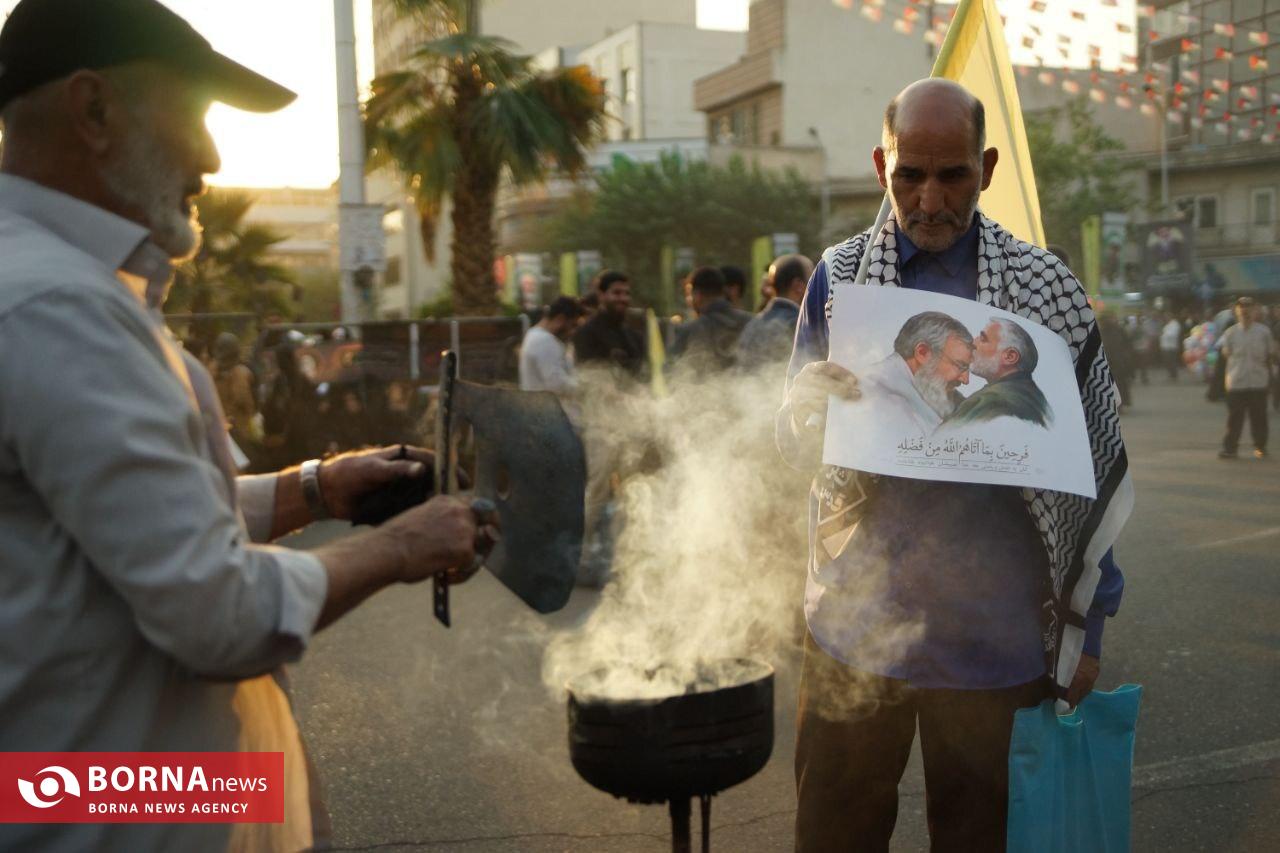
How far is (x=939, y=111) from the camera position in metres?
2.28

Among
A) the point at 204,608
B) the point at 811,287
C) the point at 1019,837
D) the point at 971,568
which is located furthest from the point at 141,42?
the point at 1019,837

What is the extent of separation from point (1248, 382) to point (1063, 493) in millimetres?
13039

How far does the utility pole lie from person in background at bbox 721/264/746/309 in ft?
19.1

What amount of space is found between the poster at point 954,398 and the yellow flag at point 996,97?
60 cm

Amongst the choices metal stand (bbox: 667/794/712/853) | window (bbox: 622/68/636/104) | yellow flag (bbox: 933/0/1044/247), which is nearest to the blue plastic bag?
metal stand (bbox: 667/794/712/853)

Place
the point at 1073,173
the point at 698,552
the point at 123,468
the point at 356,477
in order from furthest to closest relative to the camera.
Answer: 1. the point at 1073,173
2. the point at 698,552
3. the point at 356,477
4. the point at 123,468

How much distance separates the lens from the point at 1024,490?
7.45 feet

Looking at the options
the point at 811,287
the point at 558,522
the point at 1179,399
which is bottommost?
the point at 1179,399

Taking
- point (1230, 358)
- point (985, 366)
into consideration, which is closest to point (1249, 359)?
point (1230, 358)

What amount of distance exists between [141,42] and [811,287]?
1444mm

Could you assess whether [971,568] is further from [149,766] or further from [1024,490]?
[149,766]

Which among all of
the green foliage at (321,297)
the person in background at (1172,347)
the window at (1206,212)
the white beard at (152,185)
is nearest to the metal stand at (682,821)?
the white beard at (152,185)

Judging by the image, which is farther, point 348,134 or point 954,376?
point 348,134

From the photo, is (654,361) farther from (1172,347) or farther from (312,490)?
(1172,347)
